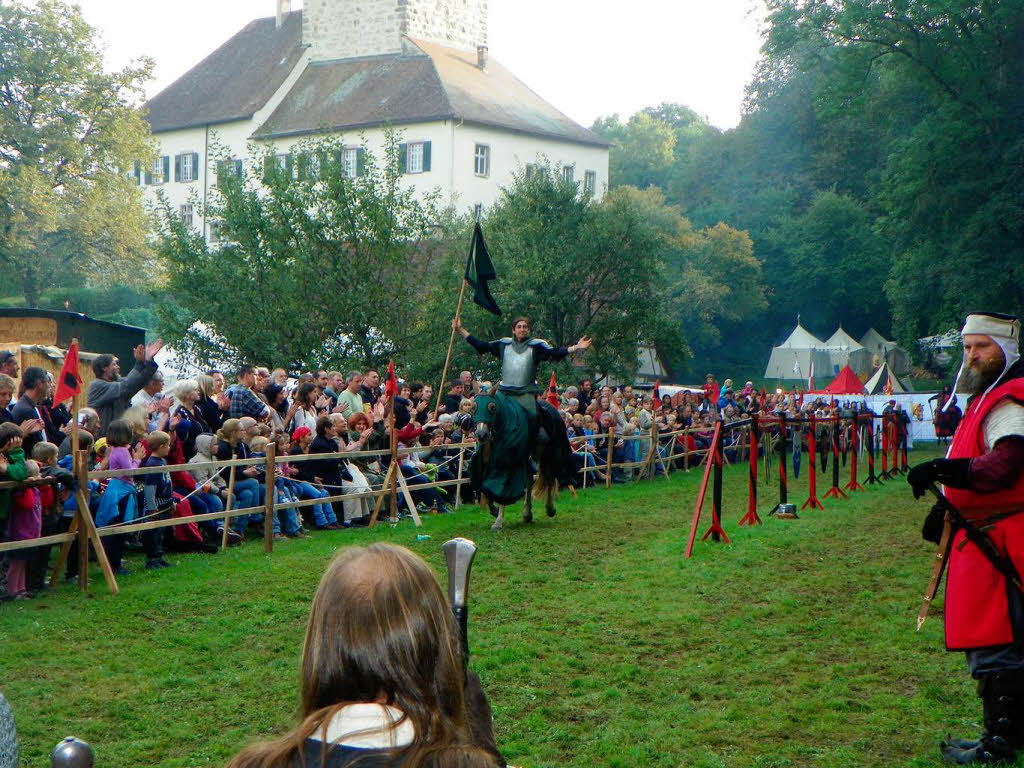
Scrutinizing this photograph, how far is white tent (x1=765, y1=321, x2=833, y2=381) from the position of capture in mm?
58188

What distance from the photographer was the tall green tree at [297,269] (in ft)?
75.4

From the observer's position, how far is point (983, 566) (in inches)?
223

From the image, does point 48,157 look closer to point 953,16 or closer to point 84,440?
point 953,16

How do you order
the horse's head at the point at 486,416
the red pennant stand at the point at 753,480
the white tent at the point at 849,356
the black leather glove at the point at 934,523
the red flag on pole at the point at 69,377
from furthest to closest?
the white tent at the point at 849,356 → the red pennant stand at the point at 753,480 → the horse's head at the point at 486,416 → the red flag on pole at the point at 69,377 → the black leather glove at the point at 934,523

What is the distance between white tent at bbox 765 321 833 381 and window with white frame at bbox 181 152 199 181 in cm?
3292

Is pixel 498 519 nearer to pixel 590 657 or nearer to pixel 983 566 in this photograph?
pixel 590 657

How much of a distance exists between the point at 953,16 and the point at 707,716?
2785cm

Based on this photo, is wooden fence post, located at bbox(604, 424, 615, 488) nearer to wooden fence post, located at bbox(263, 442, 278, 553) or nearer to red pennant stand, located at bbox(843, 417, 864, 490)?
red pennant stand, located at bbox(843, 417, 864, 490)

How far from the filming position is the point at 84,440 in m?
10.9

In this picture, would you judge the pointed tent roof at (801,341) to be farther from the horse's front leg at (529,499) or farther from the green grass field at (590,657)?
the green grass field at (590,657)

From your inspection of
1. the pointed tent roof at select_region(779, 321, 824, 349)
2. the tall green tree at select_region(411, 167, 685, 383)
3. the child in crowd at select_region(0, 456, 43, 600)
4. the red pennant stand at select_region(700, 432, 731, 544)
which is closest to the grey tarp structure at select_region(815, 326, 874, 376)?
the pointed tent roof at select_region(779, 321, 824, 349)

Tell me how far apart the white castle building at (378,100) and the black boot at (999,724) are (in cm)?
5196

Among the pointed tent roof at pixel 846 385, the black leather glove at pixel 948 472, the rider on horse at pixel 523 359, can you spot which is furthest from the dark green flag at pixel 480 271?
the pointed tent roof at pixel 846 385

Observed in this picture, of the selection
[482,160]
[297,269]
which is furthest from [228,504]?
[482,160]
